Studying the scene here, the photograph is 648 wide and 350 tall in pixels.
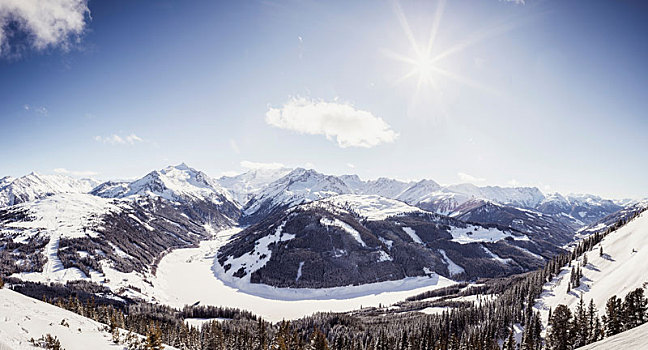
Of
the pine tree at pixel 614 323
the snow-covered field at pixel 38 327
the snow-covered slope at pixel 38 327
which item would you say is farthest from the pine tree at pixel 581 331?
the snow-covered field at pixel 38 327

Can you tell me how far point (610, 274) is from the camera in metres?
132

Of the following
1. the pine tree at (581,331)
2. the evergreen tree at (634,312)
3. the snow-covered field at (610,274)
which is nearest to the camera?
the evergreen tree at (634,312)

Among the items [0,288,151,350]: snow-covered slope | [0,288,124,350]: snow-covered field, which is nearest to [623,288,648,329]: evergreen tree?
[0,288,151,350]: snow-covered slope

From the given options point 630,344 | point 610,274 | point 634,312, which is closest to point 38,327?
point 630,344

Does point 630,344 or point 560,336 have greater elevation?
point 630,344

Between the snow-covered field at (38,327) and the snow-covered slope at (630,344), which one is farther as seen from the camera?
the snow-covered field at (38,327)

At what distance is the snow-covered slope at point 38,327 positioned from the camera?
28.4m

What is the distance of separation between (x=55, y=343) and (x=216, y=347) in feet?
239

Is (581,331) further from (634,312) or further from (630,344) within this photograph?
(630,344)

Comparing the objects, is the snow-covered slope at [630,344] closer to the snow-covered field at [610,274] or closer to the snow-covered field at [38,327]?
the snow-covered field at [38,327]

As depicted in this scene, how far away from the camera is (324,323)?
145375 mm

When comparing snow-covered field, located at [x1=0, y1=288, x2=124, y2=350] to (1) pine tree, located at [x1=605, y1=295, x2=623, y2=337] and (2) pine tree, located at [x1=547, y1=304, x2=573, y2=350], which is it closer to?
(1) pine tree, located at [x1=605, y1=295, x2=623, y2=337]

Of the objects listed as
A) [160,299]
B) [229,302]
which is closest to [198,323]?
[229,302]

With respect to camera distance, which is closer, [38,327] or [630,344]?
[630,344]
